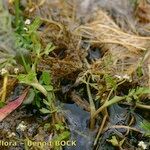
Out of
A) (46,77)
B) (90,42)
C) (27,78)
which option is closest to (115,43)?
(90,42)

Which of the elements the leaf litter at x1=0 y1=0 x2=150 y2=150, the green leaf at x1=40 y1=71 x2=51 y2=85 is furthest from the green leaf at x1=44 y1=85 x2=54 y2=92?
the leaf litter at x1=0 y1=0 x2=150 y2=150

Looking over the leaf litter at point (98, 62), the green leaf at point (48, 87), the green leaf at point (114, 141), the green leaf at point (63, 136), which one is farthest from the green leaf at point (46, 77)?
the green leaf at point (114, 141)

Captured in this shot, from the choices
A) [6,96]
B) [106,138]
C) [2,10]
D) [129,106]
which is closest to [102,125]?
[106,138]

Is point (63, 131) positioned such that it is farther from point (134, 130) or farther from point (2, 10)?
point (2, 10)

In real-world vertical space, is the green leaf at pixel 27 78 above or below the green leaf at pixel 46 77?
above

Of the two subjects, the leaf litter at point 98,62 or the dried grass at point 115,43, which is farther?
the dried grass at point 115,43

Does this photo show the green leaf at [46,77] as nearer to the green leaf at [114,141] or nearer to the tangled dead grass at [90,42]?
the tangled dead grass at [90,42]

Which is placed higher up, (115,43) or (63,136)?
(115,43)

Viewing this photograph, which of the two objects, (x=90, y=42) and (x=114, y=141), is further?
(x=90, y=42)

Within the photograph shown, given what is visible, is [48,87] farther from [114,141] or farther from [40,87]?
[114,141]

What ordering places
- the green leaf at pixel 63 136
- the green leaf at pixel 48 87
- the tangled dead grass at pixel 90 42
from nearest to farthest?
the green leaf at pixel 63 136 → the green leaf at pixel 48 87 → the tangled dead grass at pixel 90 42

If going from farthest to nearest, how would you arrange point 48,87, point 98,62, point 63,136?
point 98,62 → point 48,87 → point 63,136

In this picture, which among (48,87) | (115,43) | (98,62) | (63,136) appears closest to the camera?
(63,136)
